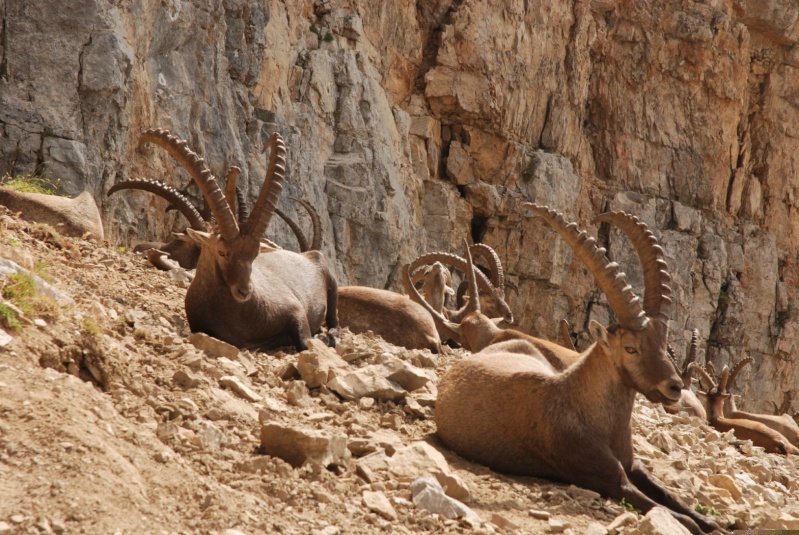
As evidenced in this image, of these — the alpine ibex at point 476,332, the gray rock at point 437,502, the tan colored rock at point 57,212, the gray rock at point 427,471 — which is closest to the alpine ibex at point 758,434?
the alpine ibex at point 476,332

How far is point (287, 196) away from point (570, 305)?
655 inches

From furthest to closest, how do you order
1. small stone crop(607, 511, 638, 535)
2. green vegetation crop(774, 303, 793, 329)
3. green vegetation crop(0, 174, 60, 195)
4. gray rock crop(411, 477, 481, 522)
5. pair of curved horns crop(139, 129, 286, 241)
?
green vegetation crop(774, 303, 793, 329) → green vegetation crop(0, 174, 60, 195) → pair of curved horns crop(139, 129, 286, 241) → small stone crop(607, 511, 638, 535) → gray rock crop(411, 477, 481, 522)

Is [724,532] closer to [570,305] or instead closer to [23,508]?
[23,508]

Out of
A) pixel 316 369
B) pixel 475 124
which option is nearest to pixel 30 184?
pixel 316 369

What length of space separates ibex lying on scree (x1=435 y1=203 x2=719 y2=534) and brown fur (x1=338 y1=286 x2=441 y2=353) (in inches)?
190

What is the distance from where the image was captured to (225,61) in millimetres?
18406

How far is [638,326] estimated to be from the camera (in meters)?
5.61

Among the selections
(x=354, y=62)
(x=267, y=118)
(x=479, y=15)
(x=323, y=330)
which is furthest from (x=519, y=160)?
(x=323, y=330)

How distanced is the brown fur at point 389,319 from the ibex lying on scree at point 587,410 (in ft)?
15.8

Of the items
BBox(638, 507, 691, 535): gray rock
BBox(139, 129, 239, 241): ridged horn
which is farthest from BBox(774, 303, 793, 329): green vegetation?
BBox(638, 507, 691, 535): gray rock

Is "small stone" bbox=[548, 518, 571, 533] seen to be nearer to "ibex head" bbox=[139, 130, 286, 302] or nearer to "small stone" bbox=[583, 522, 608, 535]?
"small stone" bbox=[583, 522, 608, 535]

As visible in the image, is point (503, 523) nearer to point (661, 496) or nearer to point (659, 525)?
point (659, 525)

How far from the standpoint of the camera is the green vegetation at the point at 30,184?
10.5 m

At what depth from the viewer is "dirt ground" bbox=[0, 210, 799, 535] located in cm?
305
